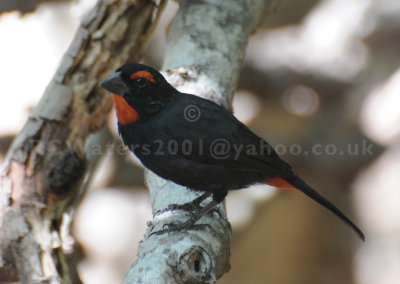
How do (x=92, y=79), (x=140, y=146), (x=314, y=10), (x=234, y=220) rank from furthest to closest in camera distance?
(x=314, y=10) → (x=234, y=220) → (x=92, y=79) → (x=140, y=146)

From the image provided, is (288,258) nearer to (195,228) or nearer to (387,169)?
(387,169)

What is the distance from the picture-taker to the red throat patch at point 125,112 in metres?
A: 4.27

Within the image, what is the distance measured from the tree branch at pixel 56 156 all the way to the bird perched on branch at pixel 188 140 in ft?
1.58

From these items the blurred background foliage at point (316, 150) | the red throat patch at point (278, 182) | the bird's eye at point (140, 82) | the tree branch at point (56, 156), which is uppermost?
the blurred background foliage at point (316, 150)

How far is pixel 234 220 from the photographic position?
27.7 ft

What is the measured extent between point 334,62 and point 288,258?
9.74 ft

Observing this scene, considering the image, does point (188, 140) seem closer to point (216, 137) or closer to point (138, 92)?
point (216, 137)

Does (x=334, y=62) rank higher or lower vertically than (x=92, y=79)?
→ higher

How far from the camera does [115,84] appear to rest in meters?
4.15

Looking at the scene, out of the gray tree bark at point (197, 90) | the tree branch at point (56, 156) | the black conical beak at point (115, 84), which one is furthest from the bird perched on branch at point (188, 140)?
the tree branch at point (56, 156)

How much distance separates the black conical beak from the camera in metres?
4.12

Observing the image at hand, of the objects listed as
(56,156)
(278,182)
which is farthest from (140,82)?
(278,182)

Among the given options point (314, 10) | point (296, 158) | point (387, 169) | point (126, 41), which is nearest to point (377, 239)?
point (387, 169)

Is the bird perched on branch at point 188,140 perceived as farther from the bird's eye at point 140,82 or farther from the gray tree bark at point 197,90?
the gray tree bark at point 197,90
